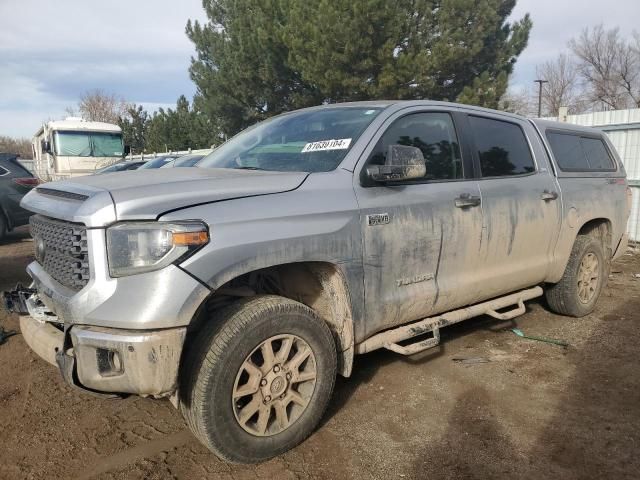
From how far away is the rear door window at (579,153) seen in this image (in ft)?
15.0

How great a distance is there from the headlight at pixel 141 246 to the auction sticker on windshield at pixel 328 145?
1.22 meters

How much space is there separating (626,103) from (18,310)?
139ft

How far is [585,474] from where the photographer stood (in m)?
2.54

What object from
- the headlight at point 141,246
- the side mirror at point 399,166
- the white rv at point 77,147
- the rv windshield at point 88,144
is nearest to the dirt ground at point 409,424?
the headlight at point 141,246

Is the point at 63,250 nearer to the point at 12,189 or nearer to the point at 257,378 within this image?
the point at 257,378

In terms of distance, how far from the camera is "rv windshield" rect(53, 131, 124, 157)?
1597 centimetres

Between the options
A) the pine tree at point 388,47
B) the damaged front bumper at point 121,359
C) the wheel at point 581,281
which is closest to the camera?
the damaged front bumper at point 121,359

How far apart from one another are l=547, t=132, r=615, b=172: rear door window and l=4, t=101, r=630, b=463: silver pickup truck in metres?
0.55

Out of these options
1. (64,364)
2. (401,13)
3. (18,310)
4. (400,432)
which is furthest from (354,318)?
(401,13)

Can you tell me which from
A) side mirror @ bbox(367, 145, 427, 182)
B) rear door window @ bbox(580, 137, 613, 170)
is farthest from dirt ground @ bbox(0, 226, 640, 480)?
rear door window @ bbox(580, 137, 613, 170)

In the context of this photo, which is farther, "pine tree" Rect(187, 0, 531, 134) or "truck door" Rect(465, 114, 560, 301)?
"pine tree" Rect(187, 0, 531, 134)

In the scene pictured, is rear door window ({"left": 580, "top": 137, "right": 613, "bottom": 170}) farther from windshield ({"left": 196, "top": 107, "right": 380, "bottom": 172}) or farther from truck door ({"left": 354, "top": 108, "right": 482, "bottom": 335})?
windshield ({"left": 196, "top": 107, "right": 380, "bottom": 172})

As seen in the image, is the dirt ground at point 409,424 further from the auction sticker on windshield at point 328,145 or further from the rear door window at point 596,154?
the rear door window at point 596,154

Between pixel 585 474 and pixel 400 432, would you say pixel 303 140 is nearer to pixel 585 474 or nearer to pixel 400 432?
pixel 400 432
